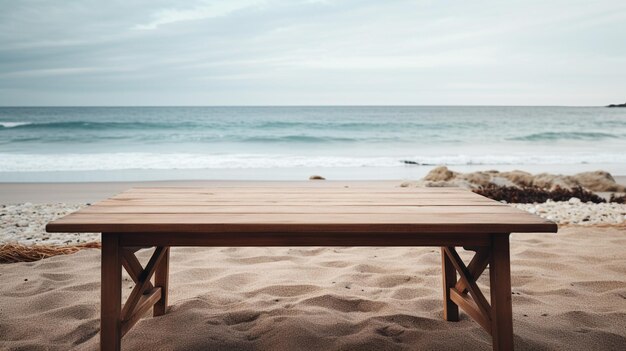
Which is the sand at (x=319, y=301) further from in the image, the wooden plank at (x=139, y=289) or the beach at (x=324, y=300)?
the wooden plank at (x=139, y=289)

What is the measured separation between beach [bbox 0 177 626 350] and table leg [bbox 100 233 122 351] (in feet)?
1.16

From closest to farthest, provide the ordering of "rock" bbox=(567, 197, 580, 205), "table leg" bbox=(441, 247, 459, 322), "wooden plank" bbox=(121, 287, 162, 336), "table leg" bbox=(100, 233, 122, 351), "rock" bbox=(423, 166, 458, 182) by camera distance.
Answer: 1. "table leg" bbox=(100, 233, 122, 351)
2. "wooden plank" bbox=(121, 287, 162, 336)
3. "table leg" bbox=(441, 247, 459, 322)
4. "rock" bbox=(567, 197, 580, 205)
5. "rock" bbox=(423, 166, 458, 182)

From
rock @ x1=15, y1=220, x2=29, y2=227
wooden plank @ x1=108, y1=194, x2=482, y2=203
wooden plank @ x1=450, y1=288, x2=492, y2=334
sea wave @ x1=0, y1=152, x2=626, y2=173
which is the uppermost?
wooden plank @ x1=108, y1=194, x2=482, y2=203

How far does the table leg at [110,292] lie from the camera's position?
5.83ft

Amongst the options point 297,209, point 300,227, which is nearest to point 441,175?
point 297,209

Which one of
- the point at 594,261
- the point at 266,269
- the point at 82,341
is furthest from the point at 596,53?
the point at 82,341

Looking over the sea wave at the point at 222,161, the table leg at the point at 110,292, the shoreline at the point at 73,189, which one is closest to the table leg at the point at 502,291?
the table leg at the point at 110,292

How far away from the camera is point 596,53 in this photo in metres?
19.5

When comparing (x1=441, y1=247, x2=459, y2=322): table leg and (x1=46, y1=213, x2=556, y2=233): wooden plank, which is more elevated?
(x1=46, y1=213, x2=556, y2=233): wooden plank

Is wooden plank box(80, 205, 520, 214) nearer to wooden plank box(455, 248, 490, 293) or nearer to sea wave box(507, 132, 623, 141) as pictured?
wooden plank box(455, 248, 490, 293)

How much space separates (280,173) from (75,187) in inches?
150

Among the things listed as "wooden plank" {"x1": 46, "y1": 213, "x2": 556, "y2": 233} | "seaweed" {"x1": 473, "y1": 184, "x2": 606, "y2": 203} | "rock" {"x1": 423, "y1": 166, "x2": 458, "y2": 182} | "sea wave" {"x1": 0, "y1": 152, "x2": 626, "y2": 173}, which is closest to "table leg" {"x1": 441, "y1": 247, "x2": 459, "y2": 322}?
"wooden plank" {"x1": 46, "y1": 213, "x2": 556, "y2": 233}

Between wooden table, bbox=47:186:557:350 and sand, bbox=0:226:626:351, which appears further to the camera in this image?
sand, bbox=0:226:626:351

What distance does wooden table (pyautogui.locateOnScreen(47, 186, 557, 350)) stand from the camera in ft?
5.32
